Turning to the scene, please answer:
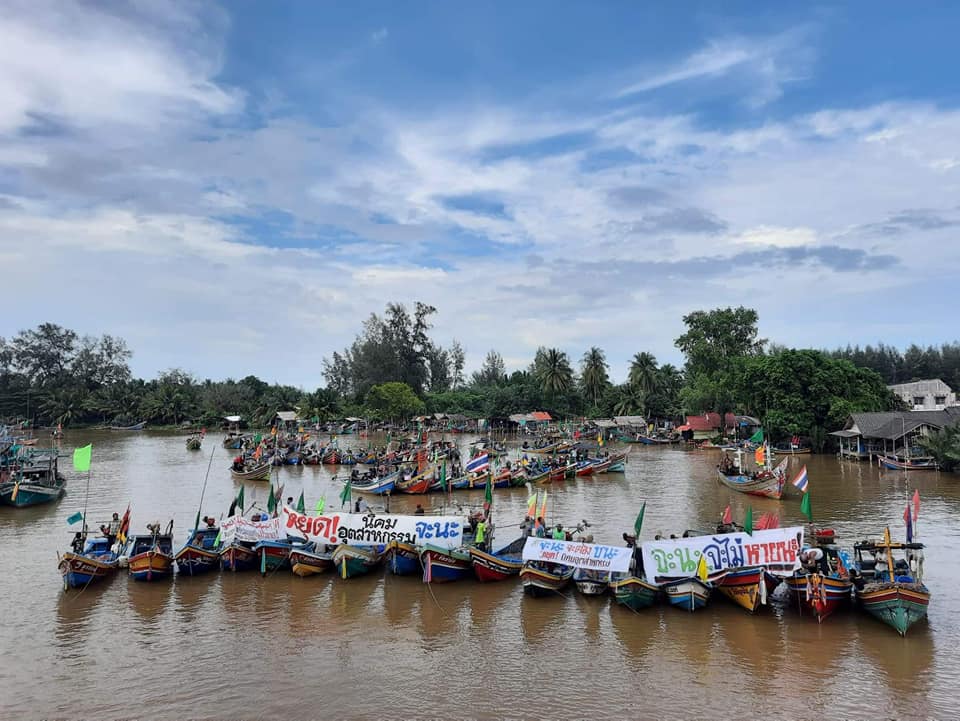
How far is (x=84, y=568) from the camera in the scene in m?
19.4

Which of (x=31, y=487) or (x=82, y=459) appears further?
(x=31, y=487)

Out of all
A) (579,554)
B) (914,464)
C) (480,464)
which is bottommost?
(579,554)

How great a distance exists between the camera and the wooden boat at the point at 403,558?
1972 centimetres

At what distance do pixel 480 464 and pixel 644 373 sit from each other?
53.7 m

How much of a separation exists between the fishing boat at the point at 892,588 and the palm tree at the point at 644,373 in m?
67.8

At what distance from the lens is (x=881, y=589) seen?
1548 cm

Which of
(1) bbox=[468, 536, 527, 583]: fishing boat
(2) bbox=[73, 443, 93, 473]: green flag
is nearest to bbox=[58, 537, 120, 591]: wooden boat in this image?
(2) bbox=[73, 443, 93, 473]: green flag

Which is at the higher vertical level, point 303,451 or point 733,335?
point 733,335

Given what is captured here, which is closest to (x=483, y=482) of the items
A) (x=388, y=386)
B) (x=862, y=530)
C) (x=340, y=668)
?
(x=862, y=530)

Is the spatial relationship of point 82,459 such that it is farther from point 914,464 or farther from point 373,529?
point 914,464

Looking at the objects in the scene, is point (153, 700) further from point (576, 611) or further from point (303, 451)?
point (303, 451)

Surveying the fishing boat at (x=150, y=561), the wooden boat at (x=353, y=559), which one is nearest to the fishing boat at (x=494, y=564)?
the wooden boat at (x=353, y=559)

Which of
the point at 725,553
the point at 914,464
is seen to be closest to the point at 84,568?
the point at 725,553

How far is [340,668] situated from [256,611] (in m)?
4.49
